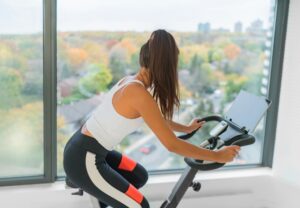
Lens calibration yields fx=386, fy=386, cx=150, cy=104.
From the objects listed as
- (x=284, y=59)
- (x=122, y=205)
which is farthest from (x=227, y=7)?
(x=122, y=205)

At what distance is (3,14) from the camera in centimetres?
241

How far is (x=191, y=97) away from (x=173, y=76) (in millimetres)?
1132

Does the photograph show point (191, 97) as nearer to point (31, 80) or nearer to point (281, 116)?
point (281, 116)

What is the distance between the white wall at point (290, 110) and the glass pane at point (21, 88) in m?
1.76

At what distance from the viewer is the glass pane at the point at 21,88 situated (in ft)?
8.00

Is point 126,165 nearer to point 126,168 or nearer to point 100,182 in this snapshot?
point 126,168

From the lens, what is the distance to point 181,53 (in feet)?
9.20

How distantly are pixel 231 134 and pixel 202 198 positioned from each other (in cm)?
93

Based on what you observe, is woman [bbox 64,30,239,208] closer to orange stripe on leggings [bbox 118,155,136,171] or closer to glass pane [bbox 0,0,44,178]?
orange stripe on leggings [bbox 118,155,136,171]

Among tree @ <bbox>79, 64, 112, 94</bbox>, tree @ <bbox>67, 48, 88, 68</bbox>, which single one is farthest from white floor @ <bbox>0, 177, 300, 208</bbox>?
tree @ <bbox>67, 48, 88, 68</bbox>

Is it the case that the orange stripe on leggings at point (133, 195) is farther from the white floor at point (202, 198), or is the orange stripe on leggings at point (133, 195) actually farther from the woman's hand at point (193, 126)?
the white floor at point (202, 198)

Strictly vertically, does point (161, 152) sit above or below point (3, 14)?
below

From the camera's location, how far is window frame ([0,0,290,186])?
2.46m

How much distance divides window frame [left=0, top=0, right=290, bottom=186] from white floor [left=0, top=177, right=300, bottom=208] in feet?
0.35
